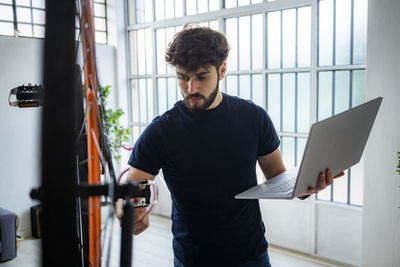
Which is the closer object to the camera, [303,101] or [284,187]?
[284,187]

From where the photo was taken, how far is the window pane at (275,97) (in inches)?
153

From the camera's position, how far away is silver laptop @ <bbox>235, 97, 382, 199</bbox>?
3.74ft

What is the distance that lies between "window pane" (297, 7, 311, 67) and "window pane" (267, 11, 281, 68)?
21 cm

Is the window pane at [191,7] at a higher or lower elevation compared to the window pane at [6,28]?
higher

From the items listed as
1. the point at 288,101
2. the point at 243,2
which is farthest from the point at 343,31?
the point at 243,2

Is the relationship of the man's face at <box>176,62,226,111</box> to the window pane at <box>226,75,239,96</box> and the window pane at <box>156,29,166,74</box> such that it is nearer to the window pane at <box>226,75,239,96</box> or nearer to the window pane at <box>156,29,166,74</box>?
the window pane at <box>226,75,239,96</box>

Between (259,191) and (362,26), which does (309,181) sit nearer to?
(259,191)

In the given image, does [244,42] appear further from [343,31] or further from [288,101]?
[343,31]

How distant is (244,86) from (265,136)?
2757 millimetres

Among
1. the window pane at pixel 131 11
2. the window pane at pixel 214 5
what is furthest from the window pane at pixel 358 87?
the window pane at pixel 131 11

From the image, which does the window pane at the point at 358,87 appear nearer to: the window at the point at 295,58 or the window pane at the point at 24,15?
the window at the point at 295,58

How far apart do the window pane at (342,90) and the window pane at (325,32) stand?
0.16 m

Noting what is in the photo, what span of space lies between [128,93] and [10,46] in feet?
5.51

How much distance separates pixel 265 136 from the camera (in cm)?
149
